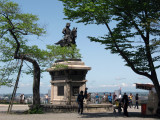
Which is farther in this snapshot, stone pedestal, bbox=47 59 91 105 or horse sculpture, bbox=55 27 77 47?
horse sculpture, bbox=55 27 77 47

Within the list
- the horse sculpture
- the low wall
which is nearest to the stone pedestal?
the low wall

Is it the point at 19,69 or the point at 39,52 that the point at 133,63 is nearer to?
the point at 39,52

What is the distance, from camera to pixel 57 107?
2269 cm

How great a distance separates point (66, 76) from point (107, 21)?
24.2ft

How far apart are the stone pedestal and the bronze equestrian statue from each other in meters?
2.49

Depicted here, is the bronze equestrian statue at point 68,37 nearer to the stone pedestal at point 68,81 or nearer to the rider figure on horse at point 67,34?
the rider figure on horse at point 67,34

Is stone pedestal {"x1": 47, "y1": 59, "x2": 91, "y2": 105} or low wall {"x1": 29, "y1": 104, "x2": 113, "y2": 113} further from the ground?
stone pedestal {"x1": 47, "y1": 59, "x2": 91, "y2": 105}

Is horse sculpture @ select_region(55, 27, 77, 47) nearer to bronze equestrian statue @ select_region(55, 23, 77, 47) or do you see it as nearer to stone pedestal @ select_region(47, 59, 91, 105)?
bronze equestrian statue @ select_region(55, 23, 77, 47)

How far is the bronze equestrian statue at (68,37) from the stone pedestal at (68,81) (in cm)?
249

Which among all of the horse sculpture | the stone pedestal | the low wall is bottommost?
the low wall

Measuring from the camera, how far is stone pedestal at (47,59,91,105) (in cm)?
2405

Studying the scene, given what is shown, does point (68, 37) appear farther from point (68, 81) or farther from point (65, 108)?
point (65, 108)

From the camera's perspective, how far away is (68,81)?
24.1 m

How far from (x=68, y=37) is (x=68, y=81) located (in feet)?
16.6
